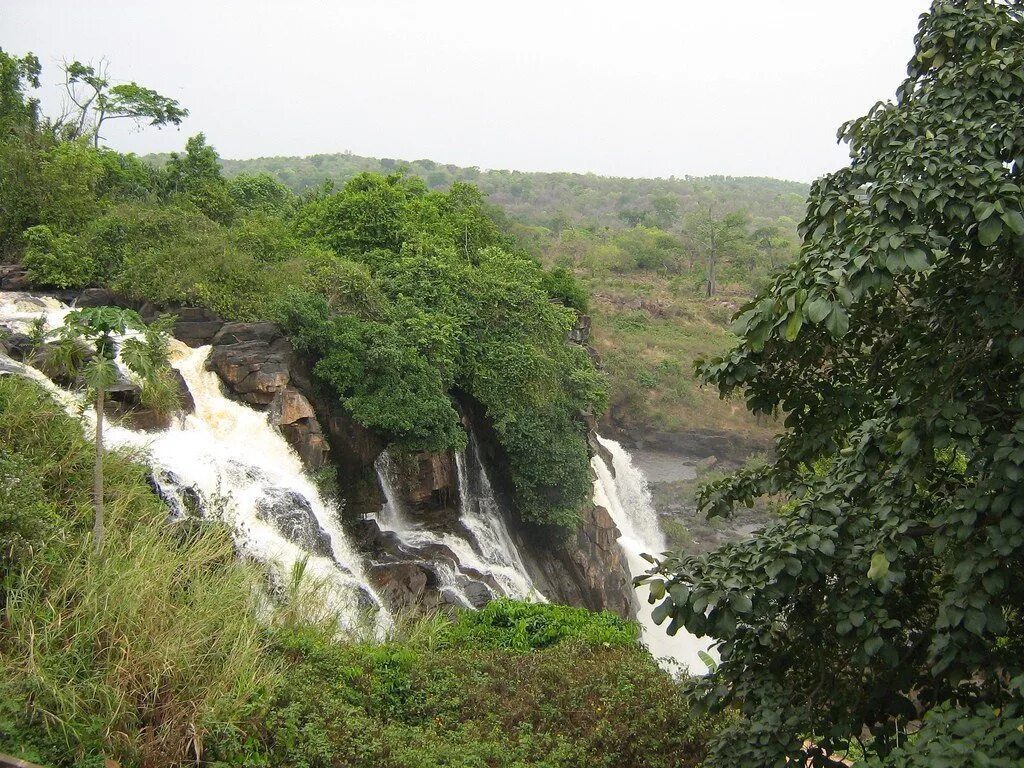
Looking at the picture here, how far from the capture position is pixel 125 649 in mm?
5129

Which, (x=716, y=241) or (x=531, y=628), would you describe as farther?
(x=716, y=241)

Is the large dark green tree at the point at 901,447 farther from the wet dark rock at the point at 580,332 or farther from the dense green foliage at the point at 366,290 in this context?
the wet dark rock at the point at 580,332

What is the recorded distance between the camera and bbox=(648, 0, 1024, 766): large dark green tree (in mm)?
→ 2924

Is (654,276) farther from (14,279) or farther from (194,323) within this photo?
(14,279)

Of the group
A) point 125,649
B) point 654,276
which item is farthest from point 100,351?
point 654,276

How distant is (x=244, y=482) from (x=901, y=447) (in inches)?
347

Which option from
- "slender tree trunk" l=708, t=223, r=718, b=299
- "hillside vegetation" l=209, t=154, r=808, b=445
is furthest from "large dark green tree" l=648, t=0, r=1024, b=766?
"slender tree trunk" l=708, t=223, r=718, b=299

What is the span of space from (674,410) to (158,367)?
23303 millimetres

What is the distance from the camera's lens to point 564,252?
48.8 metres

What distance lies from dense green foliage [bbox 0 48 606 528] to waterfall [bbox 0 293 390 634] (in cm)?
162

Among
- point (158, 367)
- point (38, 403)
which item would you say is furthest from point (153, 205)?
point (38, 403)

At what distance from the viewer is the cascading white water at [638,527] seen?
17516mm

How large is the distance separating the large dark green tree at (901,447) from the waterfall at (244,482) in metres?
5.41

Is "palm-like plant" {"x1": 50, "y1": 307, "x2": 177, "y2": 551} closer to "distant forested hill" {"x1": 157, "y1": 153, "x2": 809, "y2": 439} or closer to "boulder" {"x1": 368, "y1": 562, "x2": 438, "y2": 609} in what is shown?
"boulder" {"x1": 368, "y1": 562, "x2": 438, "y2": 609}
